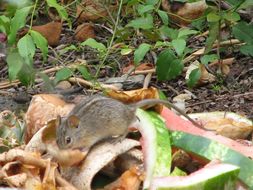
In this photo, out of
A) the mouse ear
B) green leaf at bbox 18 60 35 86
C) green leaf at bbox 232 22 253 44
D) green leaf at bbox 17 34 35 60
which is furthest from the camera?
green leaf at bbox 232 22 253 44

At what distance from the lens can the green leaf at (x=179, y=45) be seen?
20.0 ft

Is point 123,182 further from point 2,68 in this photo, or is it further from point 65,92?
point 2,68

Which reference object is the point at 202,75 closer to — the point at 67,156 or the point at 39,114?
the point at 39,114

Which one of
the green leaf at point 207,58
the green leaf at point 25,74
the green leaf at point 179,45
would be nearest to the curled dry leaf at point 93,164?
the green leaf at point 179,45

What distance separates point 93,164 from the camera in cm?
418

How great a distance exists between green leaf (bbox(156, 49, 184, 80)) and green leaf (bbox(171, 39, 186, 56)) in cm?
34

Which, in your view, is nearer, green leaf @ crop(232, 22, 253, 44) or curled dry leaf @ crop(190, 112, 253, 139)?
curled dry leaf @ crop(190, 112, 253, 139)

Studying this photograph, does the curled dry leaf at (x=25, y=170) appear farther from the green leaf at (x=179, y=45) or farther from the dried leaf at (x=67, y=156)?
the green leaf at (x=179, y=45)

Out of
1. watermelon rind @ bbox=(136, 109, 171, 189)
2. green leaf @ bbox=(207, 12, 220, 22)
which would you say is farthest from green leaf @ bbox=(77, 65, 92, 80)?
watermelon rind @ bbox=(136, 109, 171, 189)

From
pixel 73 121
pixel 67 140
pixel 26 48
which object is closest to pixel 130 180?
pixel 67 140

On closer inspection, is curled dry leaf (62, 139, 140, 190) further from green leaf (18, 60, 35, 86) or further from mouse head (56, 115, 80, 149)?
green leaf (18, 60, 35, 86)

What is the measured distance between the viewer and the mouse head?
4496 millimetres

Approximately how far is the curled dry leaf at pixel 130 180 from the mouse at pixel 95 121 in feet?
1.18

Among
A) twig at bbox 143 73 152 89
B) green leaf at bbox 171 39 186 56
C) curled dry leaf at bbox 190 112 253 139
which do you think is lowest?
twig at bbox 143 73 152 89
